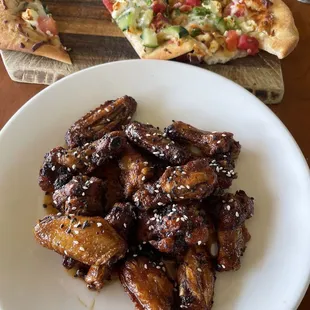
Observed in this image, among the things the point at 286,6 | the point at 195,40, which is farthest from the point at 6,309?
the point at 286,6

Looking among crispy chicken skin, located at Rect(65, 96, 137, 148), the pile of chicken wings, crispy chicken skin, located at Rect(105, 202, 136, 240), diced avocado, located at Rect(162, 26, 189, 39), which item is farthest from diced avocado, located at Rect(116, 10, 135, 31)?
crispy chicken skin, located at Rect(105, 202, 136, 240)

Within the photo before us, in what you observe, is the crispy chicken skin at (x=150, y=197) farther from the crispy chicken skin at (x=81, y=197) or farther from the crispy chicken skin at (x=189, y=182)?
the crispy chicken skin at (x=81, y=197)

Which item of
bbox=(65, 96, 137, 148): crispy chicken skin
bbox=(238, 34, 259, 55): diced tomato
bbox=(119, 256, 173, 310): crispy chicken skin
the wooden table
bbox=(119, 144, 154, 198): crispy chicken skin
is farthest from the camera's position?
bbox=(238, 34, 259, 55): diced tomato

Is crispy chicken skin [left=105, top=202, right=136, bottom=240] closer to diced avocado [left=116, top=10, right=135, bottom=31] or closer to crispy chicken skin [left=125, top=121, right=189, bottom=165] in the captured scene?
crispy chicken skin [left=125, top=121, right=189, bottom=165]

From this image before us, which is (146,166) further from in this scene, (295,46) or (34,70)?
(295,46)

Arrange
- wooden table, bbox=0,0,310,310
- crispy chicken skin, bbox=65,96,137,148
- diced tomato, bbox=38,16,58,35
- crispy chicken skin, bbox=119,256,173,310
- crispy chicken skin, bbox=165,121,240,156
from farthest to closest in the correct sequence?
diced tomato, bbox=38,16,58,35 → wooden table, bbox=0,0,310,310 → crispy chicken skin, bbox=65,96,137,148 → crispy chicken skin, bbox=165,121,240,156 → crispy chicken skin, bbox=119,256,173,310

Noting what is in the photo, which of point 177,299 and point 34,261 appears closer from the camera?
point 177,299

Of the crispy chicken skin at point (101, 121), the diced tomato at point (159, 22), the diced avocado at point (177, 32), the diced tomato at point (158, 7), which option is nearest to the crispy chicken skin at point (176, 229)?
the crispy chicken skin at point (101, 121)
